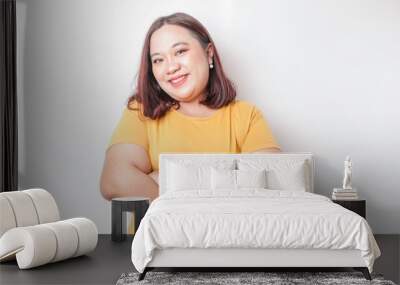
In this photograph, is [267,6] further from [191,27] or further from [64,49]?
[64,49]

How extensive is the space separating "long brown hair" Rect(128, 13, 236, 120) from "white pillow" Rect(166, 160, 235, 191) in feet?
2.46

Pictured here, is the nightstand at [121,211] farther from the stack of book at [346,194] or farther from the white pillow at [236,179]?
the stack of book at [346,194]

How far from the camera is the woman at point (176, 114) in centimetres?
675

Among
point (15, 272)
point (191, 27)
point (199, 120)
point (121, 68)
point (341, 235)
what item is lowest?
point (15, 272)

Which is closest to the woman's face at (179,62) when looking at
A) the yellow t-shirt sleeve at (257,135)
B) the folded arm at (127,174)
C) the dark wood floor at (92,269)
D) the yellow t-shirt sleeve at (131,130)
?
the yellow t-shirt sleeve at (131,130)

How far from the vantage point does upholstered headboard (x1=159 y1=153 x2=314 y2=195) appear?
6.45 m

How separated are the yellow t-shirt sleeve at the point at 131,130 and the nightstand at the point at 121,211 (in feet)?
2.17

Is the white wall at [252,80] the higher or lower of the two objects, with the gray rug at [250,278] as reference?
higher

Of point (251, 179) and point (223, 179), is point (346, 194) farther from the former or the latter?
point (223, 179)

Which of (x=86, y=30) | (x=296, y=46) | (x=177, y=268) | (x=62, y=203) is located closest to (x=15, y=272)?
(x=177, y=268)

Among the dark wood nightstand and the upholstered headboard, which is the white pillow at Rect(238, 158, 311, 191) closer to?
the upholstered headboard

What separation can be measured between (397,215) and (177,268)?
2855 mm

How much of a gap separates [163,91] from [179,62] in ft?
1.15

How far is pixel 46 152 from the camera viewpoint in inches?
273
